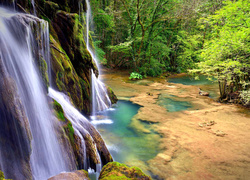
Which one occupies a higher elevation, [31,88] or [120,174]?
[31,88]

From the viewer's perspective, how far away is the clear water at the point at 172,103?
10398 millimetres

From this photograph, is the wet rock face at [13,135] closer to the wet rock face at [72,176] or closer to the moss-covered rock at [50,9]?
the wet rock face at [72,176]

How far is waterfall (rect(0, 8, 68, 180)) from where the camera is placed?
129 inches

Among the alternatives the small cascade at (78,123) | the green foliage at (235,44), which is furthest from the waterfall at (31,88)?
the green foliage at (235,44)

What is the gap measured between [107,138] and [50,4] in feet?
19.6

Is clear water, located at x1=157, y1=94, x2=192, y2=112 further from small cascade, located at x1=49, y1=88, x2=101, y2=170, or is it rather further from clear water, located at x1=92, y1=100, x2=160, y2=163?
small cascade, located at x1=49, y1=88, x2=101, y2=170

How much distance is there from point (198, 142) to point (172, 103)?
218 inches

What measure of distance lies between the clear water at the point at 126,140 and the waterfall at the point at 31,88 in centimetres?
221

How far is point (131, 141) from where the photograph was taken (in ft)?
20.7

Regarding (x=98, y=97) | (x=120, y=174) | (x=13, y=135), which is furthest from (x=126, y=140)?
(x=13, y=135)

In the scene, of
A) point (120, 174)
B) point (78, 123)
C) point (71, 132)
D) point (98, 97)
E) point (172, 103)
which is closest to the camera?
point (120, 174)

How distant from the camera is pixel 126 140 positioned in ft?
21.0

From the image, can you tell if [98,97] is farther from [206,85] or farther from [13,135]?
[206,85]

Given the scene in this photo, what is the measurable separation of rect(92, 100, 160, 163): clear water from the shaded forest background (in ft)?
21.4
